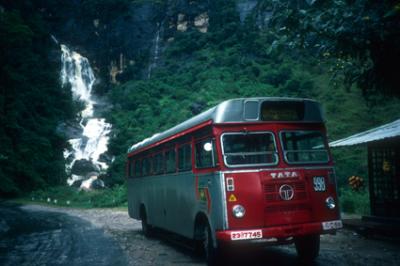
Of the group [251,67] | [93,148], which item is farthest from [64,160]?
[251,67]

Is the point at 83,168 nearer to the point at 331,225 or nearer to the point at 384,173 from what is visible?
the point at 384,173

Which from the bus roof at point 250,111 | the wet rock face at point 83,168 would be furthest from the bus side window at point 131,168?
the wet rock face at point 83,168

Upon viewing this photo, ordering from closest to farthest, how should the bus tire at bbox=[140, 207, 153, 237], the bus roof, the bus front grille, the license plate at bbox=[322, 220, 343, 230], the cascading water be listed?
the bus front grille
the license plate at bbox=[322, 220, 343, 230]
the bus roof
the bus tire at bbox=[140, 207, 153, 237]
the cascading water

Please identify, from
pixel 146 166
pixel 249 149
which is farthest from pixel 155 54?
pixel 249 149

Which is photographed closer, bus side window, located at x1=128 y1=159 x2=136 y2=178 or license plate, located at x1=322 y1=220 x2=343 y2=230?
license plate, located at x1=322 y1=220 x2=343 y2=230

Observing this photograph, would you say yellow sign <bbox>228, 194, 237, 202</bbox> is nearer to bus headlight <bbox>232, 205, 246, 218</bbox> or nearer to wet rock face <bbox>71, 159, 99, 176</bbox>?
bus headlight <bbox>232, 205, 246, 218</bbox>

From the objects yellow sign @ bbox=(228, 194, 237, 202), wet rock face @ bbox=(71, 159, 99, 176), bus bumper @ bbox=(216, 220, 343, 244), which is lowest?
bus bumper @ bbox=(216, 220, 343, 244)

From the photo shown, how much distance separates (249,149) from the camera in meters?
8.36

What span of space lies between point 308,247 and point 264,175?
2.20 meters

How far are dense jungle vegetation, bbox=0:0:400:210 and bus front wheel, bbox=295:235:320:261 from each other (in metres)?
10.7

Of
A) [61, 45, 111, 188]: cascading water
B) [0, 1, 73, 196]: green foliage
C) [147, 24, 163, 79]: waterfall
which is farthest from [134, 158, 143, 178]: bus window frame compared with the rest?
[147, 24, 163, 79]: waterfall

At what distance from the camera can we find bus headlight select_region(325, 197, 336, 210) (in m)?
8.34

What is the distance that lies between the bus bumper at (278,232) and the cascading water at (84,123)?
4608 cm

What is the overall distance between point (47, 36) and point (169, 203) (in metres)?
78.5
